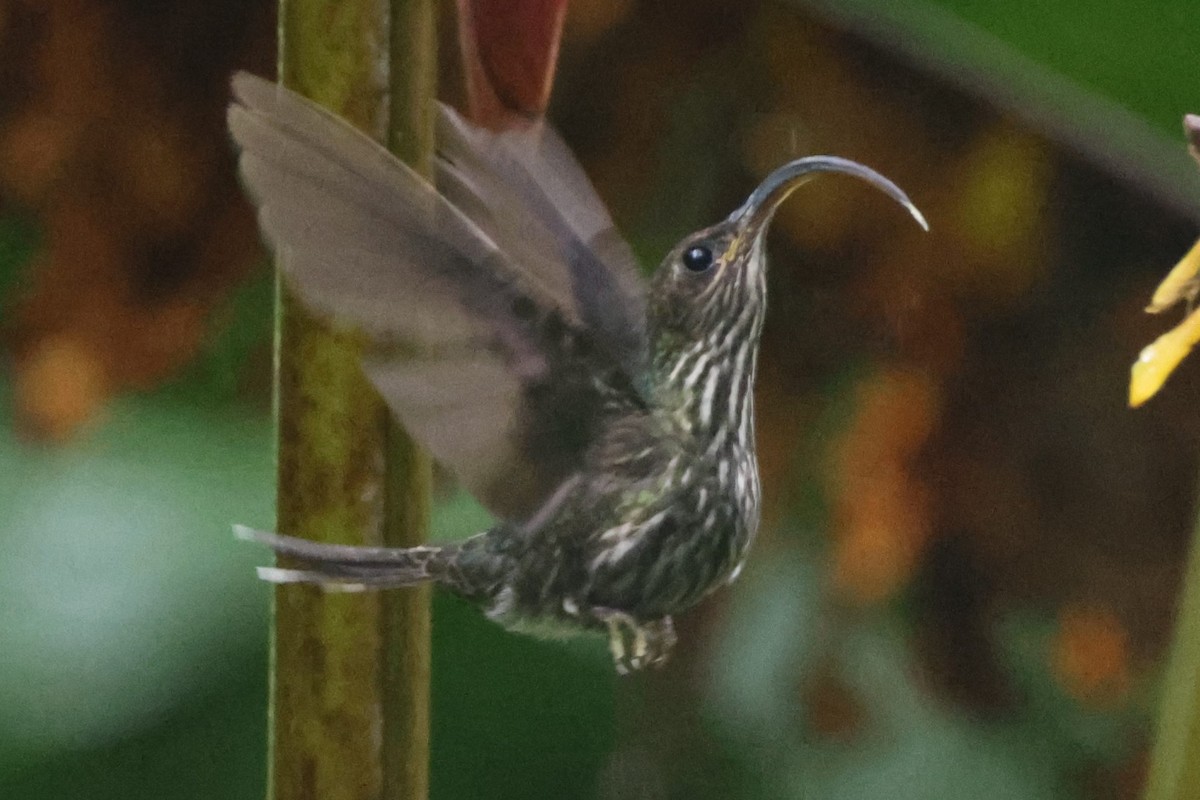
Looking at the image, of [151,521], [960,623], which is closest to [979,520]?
[960,623]

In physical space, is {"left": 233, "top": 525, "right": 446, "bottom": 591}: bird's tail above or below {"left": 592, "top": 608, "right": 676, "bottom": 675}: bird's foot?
above

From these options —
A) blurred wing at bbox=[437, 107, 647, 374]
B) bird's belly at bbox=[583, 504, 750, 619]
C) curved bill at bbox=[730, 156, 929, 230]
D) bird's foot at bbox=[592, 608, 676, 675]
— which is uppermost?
curved bill at bbox=[730, 156, 929, 230]

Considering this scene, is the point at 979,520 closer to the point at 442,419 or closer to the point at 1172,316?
the point at 1172,316

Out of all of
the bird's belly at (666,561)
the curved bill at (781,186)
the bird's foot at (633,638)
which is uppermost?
the curved bill at (781,186)

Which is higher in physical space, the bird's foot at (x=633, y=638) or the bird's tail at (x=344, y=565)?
the bird's tail at (x=344, y=565)
